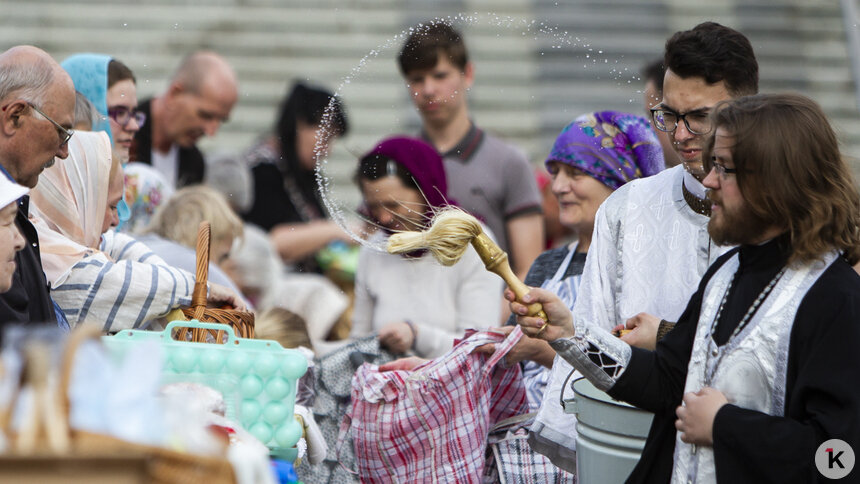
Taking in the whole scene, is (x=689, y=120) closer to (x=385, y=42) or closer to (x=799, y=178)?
(x=799, y=178)

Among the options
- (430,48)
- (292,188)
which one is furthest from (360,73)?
(292,188)

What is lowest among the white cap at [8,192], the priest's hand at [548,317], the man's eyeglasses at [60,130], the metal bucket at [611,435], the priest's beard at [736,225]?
the metal bucket at [611,435]

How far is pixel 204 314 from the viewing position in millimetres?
2781

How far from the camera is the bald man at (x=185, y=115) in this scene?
17.4 ft

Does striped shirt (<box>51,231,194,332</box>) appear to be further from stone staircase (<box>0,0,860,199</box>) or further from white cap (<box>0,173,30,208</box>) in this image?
stone staircase (<box>0,0,860,199</box>)

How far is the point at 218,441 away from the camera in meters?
1.62

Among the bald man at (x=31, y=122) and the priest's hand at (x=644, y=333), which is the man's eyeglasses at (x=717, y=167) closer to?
the priest's hand at (x=644, y=333)

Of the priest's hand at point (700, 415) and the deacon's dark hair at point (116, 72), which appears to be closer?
the priest's hand at point (700, 415)

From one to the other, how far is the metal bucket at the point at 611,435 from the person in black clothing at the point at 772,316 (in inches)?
6.2

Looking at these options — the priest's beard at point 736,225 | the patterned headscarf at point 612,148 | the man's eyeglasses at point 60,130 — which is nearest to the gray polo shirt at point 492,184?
the patterned headscarf at point 612,148

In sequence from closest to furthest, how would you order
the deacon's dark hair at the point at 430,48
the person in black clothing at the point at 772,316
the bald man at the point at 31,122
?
the person in black clothing at the point at 772,316 < the bald man at the point at 31,122 < the deacon's dark hair at the point at 430,48

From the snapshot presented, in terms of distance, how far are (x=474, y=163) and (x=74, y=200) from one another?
2006 mm

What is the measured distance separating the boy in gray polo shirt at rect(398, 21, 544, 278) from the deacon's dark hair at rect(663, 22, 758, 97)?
1550 millimetres

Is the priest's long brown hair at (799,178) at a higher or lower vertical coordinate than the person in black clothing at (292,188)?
higher
